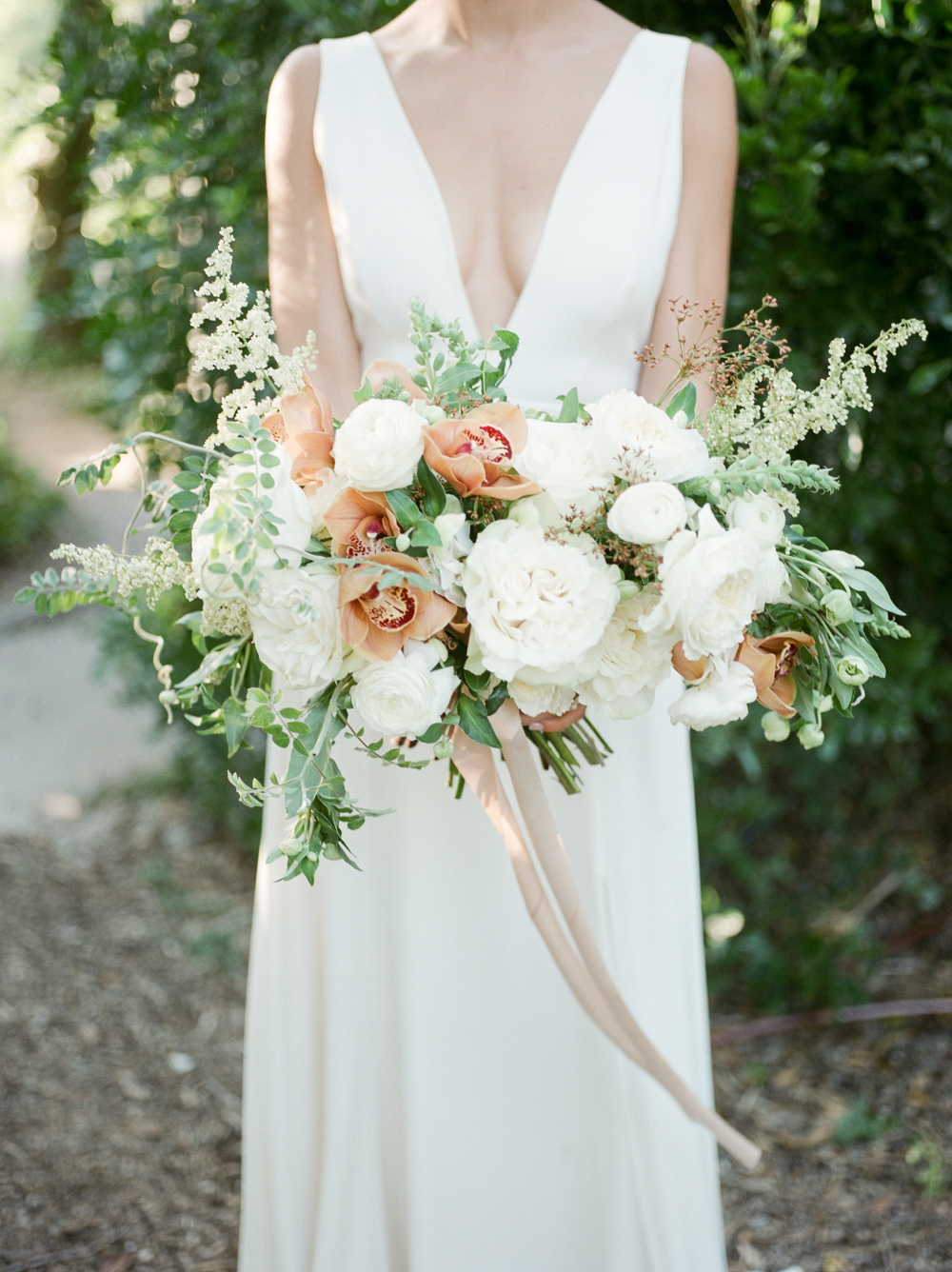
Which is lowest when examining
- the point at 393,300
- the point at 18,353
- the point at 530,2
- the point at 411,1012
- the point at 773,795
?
the point at 411,1012

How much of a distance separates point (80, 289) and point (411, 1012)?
7.49 ft

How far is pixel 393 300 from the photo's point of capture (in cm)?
188

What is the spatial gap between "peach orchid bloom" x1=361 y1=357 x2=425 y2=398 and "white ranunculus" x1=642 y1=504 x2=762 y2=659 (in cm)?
41

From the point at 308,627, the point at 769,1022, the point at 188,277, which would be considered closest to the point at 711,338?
the point at 308,627

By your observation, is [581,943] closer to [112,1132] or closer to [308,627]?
[308,627]

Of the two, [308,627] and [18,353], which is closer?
[308,627]

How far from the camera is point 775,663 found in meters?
1.38

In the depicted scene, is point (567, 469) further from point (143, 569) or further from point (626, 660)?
point (143, 569)

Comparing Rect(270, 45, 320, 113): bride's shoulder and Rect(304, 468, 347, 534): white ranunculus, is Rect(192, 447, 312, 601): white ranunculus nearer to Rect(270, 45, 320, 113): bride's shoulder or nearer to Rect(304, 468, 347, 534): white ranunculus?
Rect(304, 468, 347, 534): white ranunculus

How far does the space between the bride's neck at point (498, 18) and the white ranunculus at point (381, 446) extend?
98 centimetres

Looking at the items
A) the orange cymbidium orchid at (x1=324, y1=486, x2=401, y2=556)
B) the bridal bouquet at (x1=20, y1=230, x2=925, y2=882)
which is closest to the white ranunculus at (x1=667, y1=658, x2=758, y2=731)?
the bridal bouquet at (x1=20, y1=230, x2=925, y2=882)

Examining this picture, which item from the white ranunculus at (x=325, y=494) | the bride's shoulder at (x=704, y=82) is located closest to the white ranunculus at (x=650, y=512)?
the white ranunculus at (x=325, y=494)

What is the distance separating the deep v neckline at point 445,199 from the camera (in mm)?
1861

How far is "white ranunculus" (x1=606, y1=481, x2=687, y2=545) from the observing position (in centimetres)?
126
